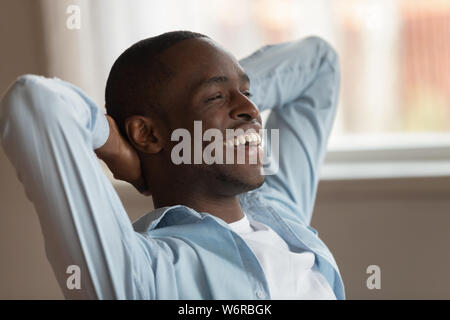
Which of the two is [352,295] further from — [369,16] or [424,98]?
[369,16]

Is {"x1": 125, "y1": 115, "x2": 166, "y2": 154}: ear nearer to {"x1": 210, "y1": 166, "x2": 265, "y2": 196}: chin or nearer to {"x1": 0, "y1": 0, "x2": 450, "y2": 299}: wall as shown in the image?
{"x1": 210, "y1": 166, "x2": 265, "y2": 196}: chin

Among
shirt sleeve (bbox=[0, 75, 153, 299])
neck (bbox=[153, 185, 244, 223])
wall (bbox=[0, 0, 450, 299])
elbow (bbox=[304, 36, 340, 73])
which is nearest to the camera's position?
shirt sleeve (bbox=[0, 75, 153, 299])

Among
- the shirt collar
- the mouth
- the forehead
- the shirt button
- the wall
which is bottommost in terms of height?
the wall

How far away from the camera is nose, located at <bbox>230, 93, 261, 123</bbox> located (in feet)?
3.11

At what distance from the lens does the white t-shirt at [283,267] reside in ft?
3.01

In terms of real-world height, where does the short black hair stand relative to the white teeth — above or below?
above

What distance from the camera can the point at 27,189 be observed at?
68 cm

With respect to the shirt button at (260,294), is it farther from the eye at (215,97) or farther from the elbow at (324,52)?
the elbow at (324,52)

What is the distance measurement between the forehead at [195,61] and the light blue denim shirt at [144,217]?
0.20 meters

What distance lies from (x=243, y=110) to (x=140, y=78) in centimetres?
16

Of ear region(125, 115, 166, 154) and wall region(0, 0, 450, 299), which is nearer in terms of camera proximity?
ear region(125, 115, 166, 154)

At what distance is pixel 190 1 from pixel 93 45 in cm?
32

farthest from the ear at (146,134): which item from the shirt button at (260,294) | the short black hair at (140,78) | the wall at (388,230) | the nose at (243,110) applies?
the wall at (388,230)

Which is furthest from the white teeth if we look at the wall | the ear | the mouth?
the wall
